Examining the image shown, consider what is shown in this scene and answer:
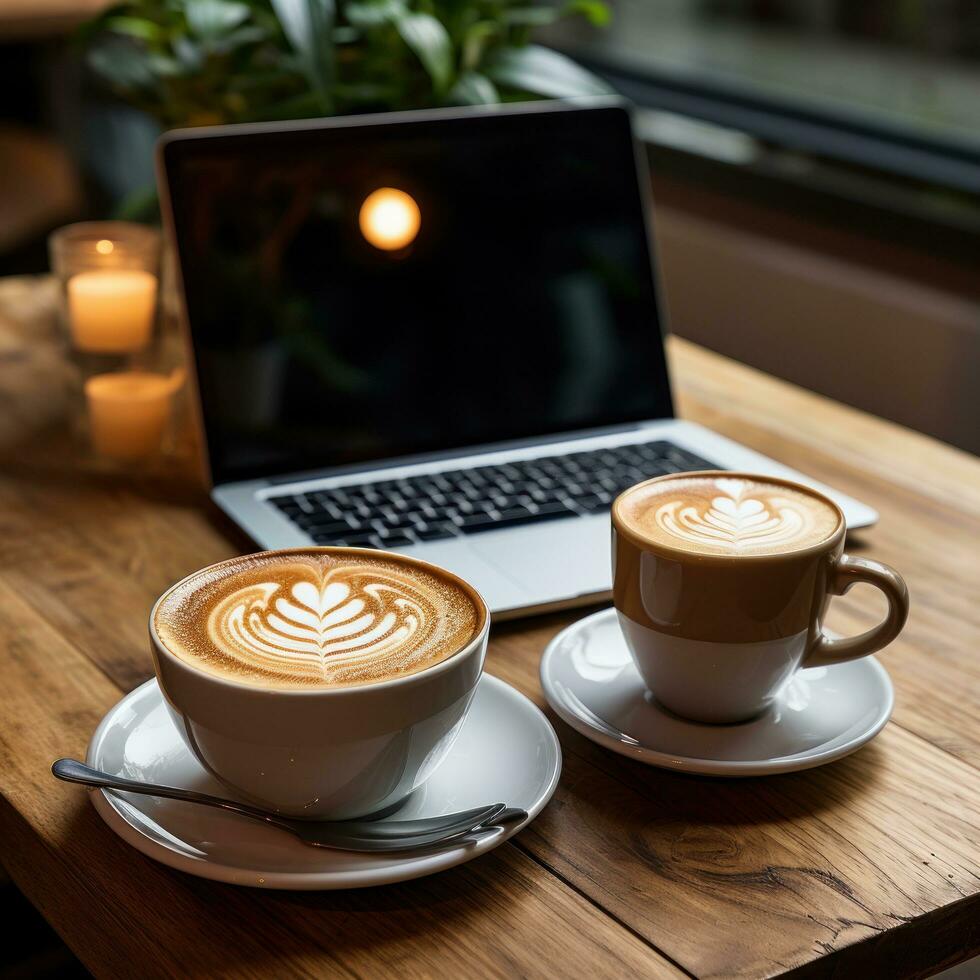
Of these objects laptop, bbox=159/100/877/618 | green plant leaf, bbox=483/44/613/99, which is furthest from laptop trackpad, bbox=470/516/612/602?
green plant leaf, bbox=483/44/613/99

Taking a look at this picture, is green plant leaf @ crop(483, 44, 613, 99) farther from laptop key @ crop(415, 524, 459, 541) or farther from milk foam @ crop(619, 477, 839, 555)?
milk foam @ crop(619, 477, 839, 555)

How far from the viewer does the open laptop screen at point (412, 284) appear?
92cm

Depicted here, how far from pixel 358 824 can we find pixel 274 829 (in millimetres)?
35

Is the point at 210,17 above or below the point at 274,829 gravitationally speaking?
above

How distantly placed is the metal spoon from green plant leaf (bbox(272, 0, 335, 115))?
0.71 meters

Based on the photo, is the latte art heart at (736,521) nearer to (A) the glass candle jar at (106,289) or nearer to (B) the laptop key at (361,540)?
(B) the laptop key at (361,540)

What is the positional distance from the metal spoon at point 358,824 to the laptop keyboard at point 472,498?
0.29 metres

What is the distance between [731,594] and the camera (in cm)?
58

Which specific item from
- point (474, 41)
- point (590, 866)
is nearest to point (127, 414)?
point (474, 41)

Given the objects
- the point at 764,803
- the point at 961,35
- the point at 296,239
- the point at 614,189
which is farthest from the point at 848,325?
the point at 764,803

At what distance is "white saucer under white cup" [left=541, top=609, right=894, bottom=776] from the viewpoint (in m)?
0.60

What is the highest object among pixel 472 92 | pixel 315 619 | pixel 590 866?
pixel 472 92

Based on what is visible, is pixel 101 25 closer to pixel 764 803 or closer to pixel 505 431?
pixel 505 431

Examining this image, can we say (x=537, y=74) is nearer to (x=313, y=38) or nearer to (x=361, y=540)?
(x=313, y=38)
